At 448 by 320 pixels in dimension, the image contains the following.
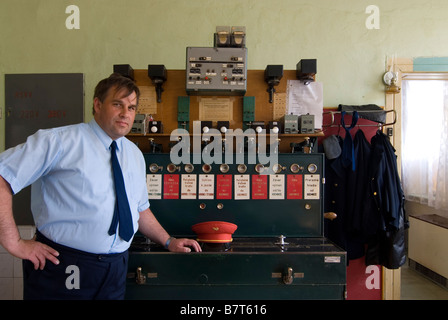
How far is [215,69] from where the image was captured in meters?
2.27

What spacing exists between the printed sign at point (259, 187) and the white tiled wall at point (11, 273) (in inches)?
88.0

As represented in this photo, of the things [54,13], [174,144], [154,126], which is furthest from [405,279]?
[54,13]

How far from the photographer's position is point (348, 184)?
269 cm

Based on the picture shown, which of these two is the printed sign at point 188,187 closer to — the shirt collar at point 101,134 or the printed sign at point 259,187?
the printed sign at point 259,187

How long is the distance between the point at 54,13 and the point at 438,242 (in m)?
4.91

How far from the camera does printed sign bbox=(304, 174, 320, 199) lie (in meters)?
2.29

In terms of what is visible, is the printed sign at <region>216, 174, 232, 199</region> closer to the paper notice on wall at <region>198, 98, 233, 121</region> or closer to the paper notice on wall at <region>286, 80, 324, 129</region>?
the paper notice on wall at <region>198, 98, 233, 121</region>

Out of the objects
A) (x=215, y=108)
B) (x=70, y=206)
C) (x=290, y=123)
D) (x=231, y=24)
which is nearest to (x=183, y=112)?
(x=215, y=108)

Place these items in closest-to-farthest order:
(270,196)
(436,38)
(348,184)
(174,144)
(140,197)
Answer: (140,197), (270,196), (174,144), (348,184), (436,38)

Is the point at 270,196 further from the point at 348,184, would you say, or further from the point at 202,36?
the point at 202,36

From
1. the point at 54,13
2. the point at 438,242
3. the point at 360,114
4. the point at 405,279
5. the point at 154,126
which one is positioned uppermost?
the point at 54,13

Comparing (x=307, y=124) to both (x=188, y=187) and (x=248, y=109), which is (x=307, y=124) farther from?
(x=188, y=187)

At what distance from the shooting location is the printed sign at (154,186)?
7.48ft

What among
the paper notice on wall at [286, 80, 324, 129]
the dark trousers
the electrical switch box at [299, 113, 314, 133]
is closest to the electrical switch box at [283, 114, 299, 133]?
the electrical switch box at [299, 113, 314, 133]
